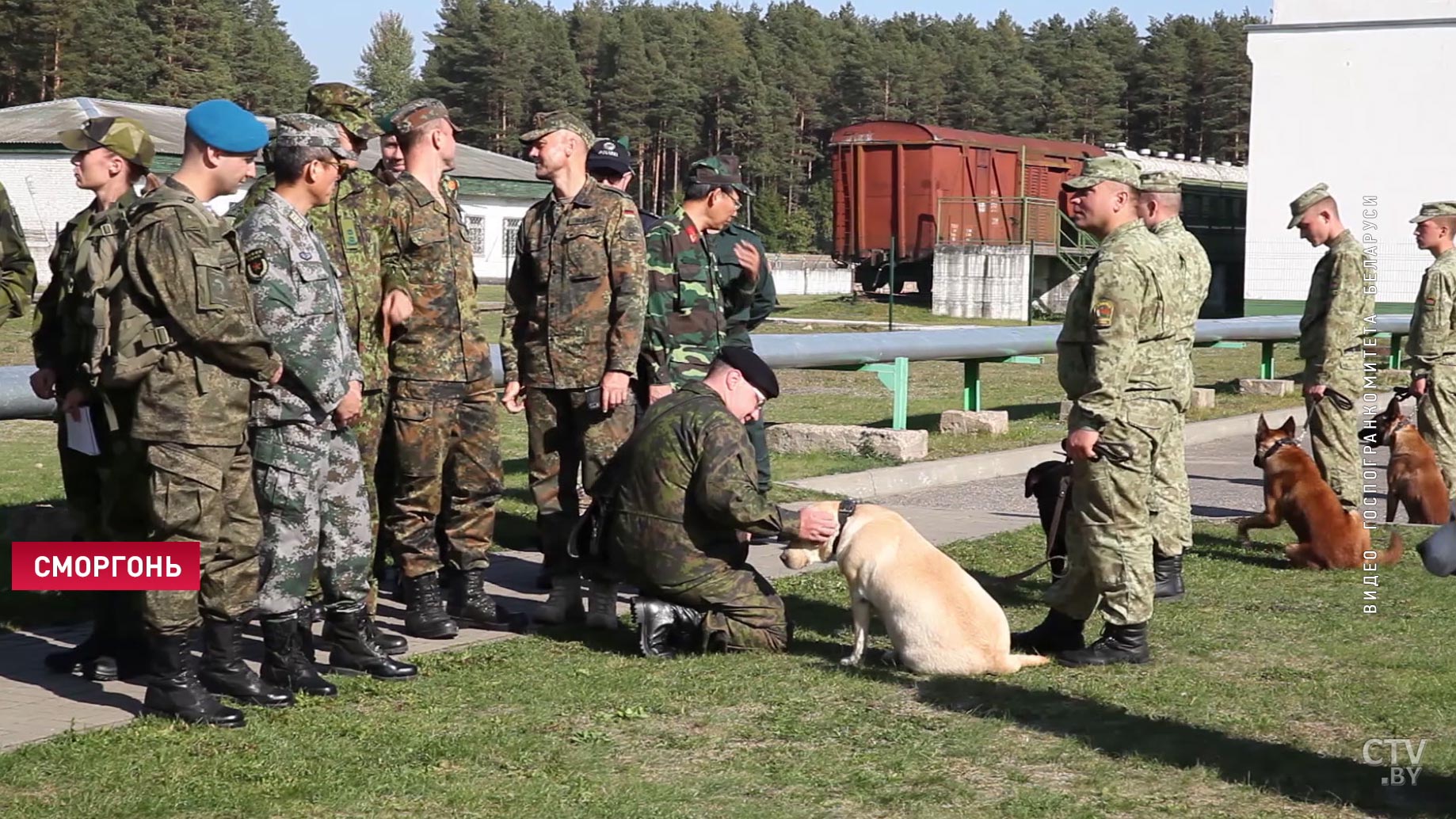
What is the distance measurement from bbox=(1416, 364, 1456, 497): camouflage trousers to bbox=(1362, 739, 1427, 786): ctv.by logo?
6.07 m

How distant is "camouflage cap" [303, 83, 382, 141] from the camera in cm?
678

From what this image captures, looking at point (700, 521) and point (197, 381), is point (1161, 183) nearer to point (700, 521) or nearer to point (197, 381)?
point (700, 521)

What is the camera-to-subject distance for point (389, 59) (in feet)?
445

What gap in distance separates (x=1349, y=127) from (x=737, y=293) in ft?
111

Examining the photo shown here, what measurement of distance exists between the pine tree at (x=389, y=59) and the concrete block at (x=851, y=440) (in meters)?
118

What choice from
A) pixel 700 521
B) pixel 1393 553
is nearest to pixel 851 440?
pixel 1393 553

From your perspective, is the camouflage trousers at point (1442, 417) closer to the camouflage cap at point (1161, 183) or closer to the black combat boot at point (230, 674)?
the camouflage cap at point (1161, 183)

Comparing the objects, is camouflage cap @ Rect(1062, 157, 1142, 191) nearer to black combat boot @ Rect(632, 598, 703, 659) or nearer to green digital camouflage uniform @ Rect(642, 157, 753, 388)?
green digital camouflage uniform @ Rect(642, 157, 753, 388)

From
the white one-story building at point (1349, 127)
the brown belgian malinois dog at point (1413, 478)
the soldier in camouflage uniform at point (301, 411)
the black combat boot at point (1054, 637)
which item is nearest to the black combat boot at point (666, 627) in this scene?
the soldier in camouflage uniform at point (301, 411)

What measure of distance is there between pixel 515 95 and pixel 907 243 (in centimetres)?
5099

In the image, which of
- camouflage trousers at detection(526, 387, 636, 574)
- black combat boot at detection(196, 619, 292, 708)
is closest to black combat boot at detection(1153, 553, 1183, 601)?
camouflage trousers at detection(526, 387, 636, 574)

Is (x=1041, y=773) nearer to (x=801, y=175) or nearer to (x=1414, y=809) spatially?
(x=1414, y=809)

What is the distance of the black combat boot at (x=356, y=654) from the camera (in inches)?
247

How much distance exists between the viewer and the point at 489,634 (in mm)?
7234
